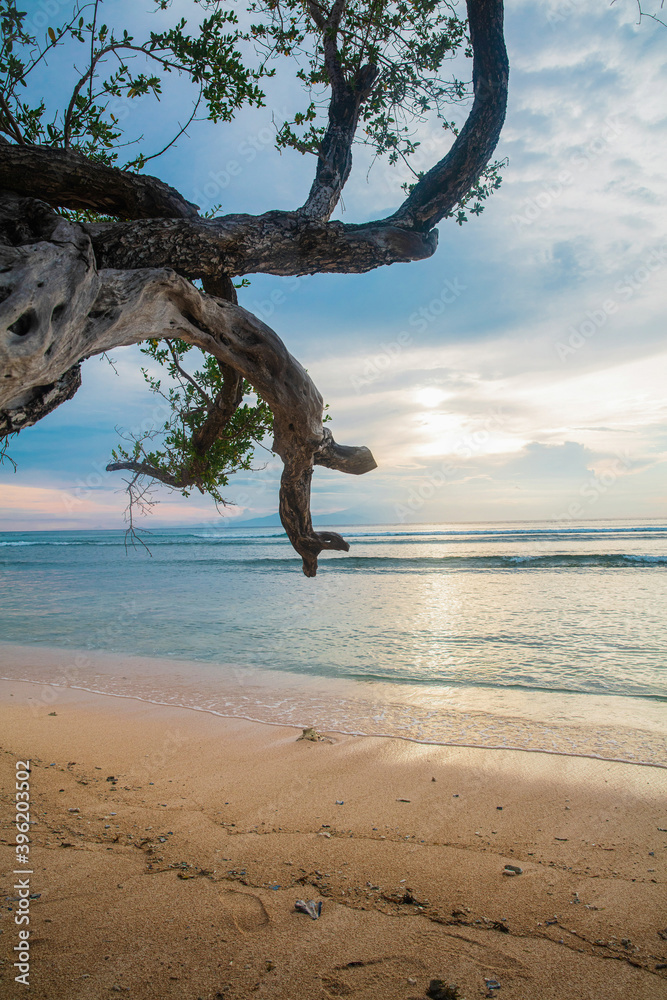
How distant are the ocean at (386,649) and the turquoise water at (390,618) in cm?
6

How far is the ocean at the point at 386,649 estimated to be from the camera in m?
6.13

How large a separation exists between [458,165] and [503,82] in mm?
694

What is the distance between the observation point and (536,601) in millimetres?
14773

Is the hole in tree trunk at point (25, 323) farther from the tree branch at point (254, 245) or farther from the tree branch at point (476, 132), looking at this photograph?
the tree branch at point (476, 132)

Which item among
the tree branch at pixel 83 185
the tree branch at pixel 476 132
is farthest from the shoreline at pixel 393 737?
the tree branch at pixel 83 185

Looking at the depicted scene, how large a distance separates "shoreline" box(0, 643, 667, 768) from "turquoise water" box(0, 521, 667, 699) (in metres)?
0.50

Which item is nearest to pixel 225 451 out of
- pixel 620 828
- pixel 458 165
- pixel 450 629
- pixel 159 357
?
pixel 159 357

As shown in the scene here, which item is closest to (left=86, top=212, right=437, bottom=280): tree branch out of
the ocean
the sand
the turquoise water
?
the sand

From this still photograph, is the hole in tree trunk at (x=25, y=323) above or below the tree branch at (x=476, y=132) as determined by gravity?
below

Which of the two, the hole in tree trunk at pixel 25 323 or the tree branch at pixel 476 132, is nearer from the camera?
the hole in tree trunk at pixel 25 323

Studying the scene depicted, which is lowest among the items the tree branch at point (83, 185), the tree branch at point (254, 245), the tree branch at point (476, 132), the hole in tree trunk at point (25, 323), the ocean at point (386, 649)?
the ocean at point (386, 649)

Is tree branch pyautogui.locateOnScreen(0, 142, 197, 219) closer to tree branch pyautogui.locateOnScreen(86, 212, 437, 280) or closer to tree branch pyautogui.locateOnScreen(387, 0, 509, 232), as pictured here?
tree branch pyautogui.locateOnScreen(86, 212, 437, 280)

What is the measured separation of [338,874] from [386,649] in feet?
22.5

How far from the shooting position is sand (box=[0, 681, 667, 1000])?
2277mm
